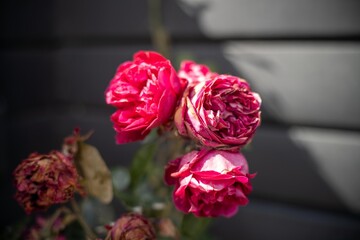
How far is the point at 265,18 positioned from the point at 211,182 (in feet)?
2.68

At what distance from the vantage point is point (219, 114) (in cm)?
50

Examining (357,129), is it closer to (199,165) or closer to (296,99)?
(296,99)

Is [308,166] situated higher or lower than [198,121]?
lower

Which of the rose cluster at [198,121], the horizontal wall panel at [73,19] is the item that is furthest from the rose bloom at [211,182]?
the horizontal wall panel at [73,19]

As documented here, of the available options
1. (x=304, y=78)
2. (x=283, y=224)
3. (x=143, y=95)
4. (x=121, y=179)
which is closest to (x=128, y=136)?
(x=143, y=95)

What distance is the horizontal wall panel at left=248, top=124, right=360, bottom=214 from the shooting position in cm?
115

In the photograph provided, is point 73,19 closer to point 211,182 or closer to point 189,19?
point 189,19

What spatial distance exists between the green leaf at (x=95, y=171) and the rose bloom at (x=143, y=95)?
9cm

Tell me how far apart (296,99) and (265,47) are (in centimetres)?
20

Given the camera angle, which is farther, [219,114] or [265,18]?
[265,18]

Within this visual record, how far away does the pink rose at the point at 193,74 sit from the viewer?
57cm

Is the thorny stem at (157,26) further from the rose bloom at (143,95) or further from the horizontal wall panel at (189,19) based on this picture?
the rose bloom at (143,95)

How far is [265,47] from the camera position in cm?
121

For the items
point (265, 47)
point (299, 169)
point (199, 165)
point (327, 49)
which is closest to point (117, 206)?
point (299, 169)
